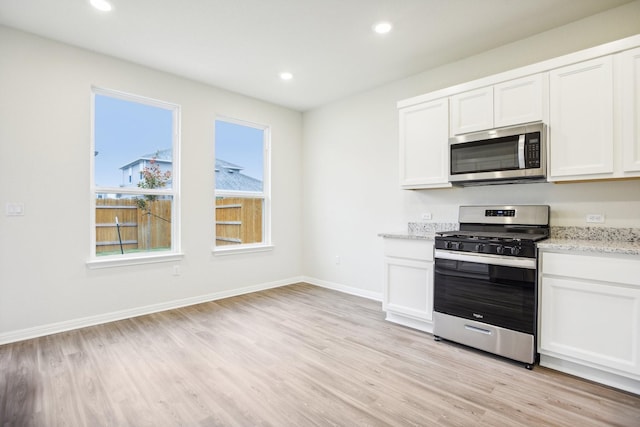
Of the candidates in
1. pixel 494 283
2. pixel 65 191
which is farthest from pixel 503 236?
pixel 65 191

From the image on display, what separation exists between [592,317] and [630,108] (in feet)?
4.92

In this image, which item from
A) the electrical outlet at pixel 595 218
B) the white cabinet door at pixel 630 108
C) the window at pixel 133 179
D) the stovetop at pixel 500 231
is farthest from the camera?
the window at pixel 133 179

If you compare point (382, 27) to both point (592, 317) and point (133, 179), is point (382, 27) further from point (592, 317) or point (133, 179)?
point (133, 179)

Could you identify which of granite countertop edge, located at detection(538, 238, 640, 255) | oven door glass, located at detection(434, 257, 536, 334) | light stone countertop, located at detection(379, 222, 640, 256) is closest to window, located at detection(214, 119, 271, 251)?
light stone countertop, located at detection(379, 222, 640, 256)

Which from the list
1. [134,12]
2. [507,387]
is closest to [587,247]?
[507,387]

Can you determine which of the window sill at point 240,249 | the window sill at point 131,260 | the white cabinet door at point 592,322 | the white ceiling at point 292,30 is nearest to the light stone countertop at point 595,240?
the white cabinet door at point 592,322

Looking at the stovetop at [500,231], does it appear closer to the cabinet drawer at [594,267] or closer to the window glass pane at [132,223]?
the cabinet drawer at [594,267]

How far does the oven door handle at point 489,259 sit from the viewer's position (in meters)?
2.45

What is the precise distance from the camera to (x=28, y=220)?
3.01 metres

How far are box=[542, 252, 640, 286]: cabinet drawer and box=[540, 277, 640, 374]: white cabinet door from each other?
1.8 inches

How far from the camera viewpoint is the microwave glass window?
2795 millimetres

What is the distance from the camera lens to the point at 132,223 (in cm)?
375

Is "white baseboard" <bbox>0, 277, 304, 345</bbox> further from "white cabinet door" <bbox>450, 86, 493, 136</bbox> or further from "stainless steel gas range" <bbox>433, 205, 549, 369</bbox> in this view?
"white cabinet door" <bbox>450, 86, 493, 136</bbox>

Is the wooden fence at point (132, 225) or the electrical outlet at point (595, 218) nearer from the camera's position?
the electrical outlet at point (595, 218)
